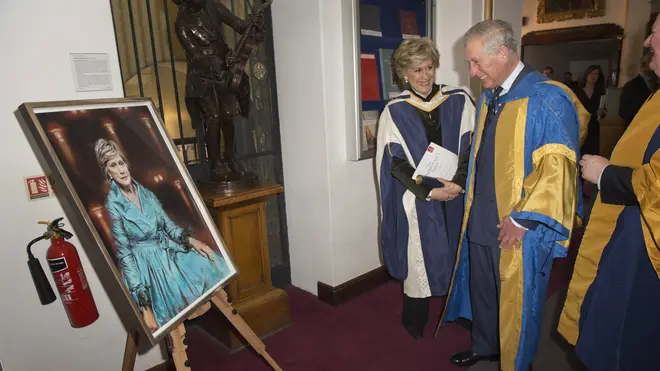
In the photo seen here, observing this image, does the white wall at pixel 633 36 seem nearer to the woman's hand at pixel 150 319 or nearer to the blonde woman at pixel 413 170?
the blonde woman at pixel 413 170

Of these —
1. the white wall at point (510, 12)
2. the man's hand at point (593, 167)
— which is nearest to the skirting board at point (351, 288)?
the man's hand at point (593, 167)

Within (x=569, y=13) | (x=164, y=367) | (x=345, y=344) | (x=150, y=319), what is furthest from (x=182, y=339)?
(x=569, y=13)

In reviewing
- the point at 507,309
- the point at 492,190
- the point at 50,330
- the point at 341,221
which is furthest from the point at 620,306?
the point at 50,330

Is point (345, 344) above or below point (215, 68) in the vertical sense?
below

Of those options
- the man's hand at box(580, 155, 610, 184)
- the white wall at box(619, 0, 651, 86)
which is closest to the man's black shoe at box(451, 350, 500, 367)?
the man's hand at box(580, 155, 610, 184)

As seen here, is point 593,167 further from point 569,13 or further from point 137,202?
point 569,13

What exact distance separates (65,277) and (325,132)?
4.78 ft

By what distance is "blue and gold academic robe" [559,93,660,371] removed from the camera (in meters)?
1.26

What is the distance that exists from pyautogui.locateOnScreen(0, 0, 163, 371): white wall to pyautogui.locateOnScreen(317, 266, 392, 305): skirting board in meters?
1.38

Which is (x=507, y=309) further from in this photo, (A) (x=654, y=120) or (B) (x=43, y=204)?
(B) (x=43, y=204)

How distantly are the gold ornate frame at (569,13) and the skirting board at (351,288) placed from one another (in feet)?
19.2

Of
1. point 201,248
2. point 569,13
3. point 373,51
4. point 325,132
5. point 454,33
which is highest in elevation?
point 569,13

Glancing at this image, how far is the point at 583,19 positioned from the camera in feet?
21.2

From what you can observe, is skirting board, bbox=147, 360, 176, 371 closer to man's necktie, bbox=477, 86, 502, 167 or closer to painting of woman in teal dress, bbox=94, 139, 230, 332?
painting of woman in teal dress, bbox=94, 139, 230, 332
